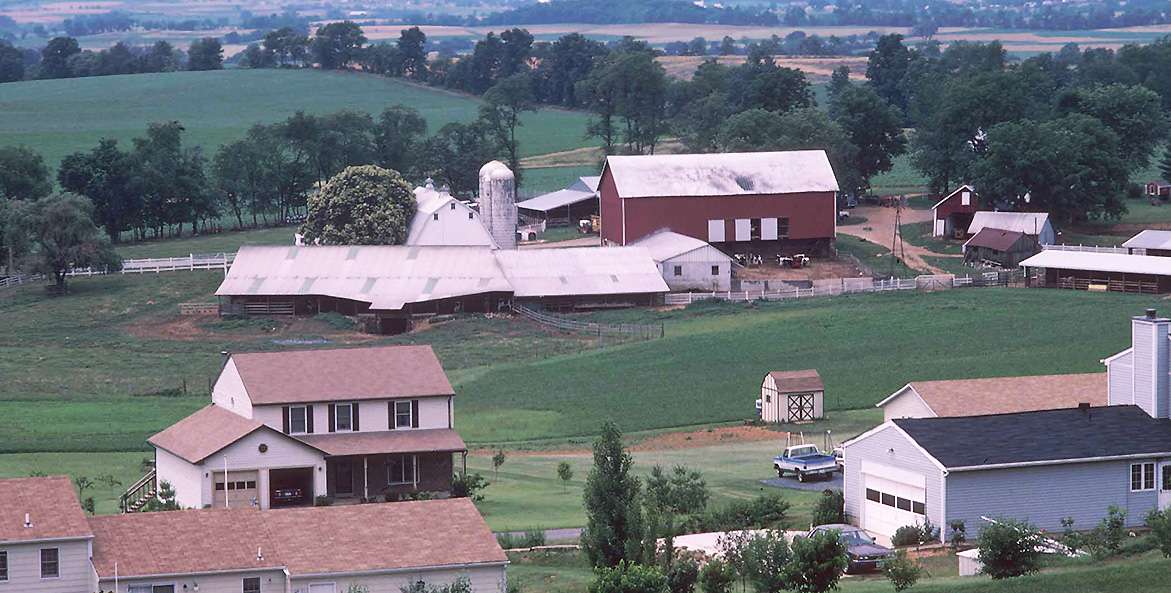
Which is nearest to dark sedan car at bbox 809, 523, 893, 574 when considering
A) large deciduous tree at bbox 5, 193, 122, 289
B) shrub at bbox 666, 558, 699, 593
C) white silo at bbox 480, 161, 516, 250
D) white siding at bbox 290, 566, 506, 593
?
shrub at bbox 666, 558, 699, 593

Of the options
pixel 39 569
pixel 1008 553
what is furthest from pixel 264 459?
pixel 1008 553

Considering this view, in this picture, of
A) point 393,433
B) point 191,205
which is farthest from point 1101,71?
point 393,433

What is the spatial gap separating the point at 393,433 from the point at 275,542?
47.5 feet

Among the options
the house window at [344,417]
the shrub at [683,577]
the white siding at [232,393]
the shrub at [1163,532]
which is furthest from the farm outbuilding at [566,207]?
the shrub at [1163,532]

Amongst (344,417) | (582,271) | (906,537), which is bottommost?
(582,271)

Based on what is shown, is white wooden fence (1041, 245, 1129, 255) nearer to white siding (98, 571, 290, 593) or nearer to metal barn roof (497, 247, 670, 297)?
metal barn roof (497, 247, 670, 297)

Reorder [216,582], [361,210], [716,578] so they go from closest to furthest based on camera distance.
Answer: [216,582] < [716,578] < [361,210]

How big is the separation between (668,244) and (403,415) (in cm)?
4274

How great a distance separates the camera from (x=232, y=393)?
51.0 metres

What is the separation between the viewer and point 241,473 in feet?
153

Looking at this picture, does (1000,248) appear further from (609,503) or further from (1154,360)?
(609,503)

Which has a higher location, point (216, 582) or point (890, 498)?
point (216, 582)

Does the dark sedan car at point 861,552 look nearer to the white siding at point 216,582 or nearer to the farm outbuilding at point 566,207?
the white siding at point 216,582

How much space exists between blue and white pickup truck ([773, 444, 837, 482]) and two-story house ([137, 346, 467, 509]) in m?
8.64
